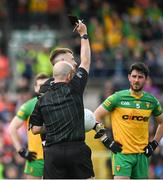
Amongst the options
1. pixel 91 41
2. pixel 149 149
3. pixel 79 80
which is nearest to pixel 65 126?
pixel 79 80

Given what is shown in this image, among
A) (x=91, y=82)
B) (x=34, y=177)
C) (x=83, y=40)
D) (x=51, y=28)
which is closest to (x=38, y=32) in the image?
(x=51, y=28)

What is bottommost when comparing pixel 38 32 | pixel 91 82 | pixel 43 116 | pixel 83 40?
pixel 43 116

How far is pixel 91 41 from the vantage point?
70.2 ft

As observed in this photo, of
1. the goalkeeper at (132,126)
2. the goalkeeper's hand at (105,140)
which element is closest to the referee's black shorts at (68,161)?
the goalkeeper's hand at (105,140)

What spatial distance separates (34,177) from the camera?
12.0m

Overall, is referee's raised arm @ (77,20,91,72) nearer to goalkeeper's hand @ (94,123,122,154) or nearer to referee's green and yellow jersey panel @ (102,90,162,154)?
goalkeeper's hand @ (94,123,122,154)

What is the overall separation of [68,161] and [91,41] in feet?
40.7

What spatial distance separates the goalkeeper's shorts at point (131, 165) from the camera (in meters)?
11.0

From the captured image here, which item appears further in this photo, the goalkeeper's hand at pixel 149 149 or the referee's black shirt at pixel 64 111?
→ the goalkeeper's hand at pixel 149 149

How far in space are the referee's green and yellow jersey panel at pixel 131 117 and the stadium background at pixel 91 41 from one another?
20.5 ft

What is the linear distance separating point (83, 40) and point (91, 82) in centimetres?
1174

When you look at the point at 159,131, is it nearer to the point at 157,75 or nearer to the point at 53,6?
the point at 157,75

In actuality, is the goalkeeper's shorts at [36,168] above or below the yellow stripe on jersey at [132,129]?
below

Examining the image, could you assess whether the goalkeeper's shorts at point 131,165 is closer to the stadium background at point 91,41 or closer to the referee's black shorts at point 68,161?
the referee's black shorts at point 68,161
